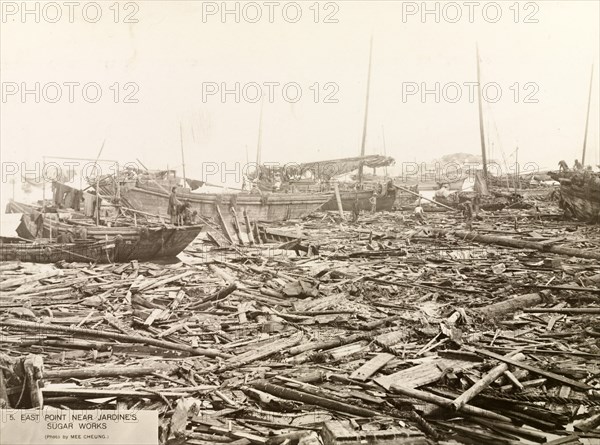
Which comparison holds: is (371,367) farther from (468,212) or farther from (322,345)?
(468,212)

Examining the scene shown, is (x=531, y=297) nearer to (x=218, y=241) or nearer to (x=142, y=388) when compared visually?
(x=142, y=388)

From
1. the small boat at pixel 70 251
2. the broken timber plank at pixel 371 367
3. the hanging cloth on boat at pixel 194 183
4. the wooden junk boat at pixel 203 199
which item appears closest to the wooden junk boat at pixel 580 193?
the broken timber plank at pixel 371 367

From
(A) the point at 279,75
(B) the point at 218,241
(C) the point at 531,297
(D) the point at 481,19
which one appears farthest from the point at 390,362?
(B) the point at 218,241

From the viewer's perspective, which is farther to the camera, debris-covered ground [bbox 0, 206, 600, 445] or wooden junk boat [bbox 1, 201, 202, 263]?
wooden junk boat [bbox 1, 201, 202, 263]
